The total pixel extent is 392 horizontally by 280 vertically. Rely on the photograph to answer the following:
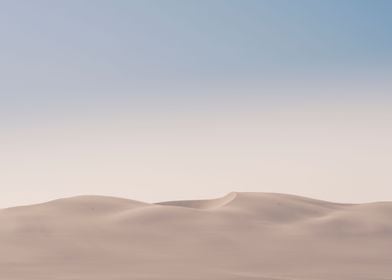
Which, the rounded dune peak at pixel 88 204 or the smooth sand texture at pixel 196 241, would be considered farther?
the rounded dune peak at pixel 88 204

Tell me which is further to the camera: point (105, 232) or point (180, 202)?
point (180, 202)

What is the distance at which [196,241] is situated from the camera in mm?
26984

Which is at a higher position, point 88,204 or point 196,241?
point 88,204

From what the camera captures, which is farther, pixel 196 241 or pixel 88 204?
pixel 88 204

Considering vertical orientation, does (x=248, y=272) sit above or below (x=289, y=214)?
below

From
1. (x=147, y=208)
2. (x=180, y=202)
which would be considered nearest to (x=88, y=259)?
(x=147, y=208)

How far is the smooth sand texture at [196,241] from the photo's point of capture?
63.4 ft

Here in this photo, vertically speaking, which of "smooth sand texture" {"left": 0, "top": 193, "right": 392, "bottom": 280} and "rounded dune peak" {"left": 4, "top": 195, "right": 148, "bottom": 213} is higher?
"rounded dune peak" {"left": 4, "top": 195, "right": 148, "bottom": 213}

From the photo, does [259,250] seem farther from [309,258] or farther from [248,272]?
[248,272]

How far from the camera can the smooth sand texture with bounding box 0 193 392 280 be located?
19312 millimetres

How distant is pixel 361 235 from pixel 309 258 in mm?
8157

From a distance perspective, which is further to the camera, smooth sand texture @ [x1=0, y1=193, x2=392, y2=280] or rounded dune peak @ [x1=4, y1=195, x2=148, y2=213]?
rounded dune peak @ [x1=4, y1=195, x2=148, y2=213]

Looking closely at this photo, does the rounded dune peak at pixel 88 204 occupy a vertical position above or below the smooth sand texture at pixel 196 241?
above

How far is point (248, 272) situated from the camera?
1930 cm
